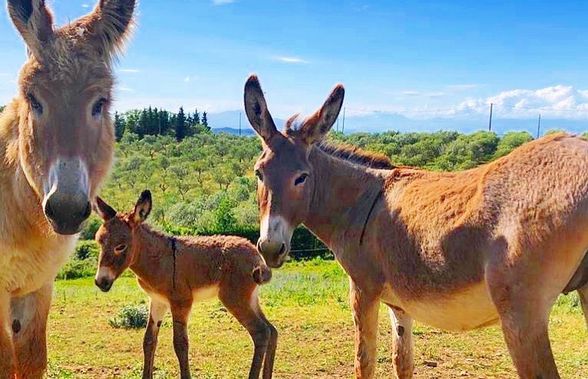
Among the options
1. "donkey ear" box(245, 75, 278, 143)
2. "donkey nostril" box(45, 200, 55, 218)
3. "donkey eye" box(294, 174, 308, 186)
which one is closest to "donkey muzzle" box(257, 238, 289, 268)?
"donkey eye" box(294, 174, 308, 186)

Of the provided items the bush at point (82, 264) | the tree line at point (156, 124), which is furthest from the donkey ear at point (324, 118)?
the tree line at point (156, 124)

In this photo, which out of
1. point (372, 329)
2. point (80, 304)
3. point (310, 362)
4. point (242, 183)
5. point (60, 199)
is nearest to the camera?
point (60, 199)

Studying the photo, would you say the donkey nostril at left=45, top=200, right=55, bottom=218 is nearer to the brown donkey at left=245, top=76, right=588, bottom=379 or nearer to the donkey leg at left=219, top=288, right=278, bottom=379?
the brown donkey at left=245, top=76, right=588, bottom=379

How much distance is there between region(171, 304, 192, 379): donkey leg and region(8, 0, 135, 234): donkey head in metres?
3.50

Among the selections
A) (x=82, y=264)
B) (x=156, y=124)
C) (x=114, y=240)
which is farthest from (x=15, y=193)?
(x=156, y=124)

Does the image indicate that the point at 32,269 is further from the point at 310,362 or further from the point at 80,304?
the point at 80,304

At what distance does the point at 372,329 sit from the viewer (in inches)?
171

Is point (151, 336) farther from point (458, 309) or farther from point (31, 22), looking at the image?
point (31, 22)

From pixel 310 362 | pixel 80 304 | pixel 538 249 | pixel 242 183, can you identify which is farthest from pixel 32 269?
pixel 242 183

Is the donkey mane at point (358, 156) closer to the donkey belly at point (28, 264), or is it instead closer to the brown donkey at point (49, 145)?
the brown donkey at point (49, 145)

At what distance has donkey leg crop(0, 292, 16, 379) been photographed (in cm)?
379

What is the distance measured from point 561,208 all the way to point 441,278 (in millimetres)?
860

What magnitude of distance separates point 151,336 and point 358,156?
3.41 m

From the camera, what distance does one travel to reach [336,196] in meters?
4.65
